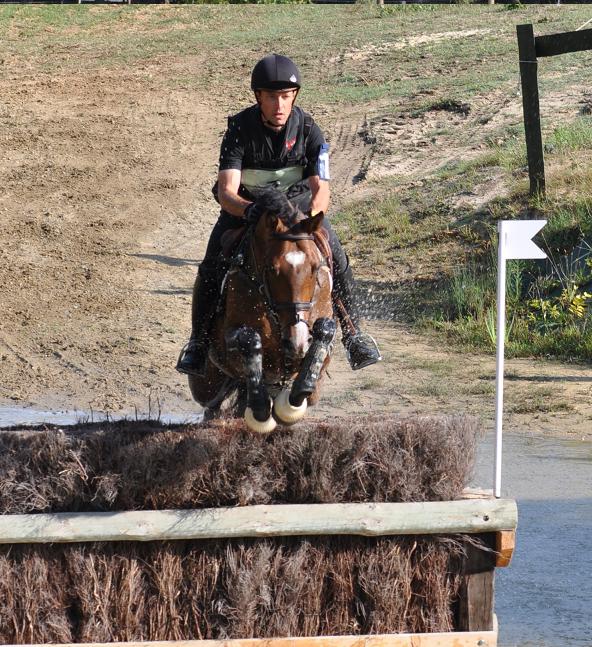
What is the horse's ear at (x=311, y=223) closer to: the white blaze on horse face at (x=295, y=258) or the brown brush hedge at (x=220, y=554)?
the white blaze on horse face at (x=295, y=258)

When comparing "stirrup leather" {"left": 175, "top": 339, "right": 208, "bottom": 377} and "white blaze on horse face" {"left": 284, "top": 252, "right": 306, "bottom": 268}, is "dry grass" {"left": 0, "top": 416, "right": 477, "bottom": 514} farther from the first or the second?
"stirrup leather" {"left": 175, "top": 339, "right": 208, "bottom": 377}

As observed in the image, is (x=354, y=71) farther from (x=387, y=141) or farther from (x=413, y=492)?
(x=413, y=492)

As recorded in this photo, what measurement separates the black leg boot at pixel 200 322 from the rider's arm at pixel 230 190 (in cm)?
52

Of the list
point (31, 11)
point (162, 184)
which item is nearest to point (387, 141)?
point (162, 184)

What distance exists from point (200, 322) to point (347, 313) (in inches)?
32.9

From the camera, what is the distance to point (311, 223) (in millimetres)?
5699

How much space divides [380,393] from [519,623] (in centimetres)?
494

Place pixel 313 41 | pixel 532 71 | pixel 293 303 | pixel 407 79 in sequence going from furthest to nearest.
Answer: pixel 313 41 → pixel 407 79 → pixel 532 71 → pixel 293 303

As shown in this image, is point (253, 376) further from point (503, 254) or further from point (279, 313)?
point (503, 254)

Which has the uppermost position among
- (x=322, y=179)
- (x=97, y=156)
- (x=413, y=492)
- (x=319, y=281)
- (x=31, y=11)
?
(x=31, y=11)

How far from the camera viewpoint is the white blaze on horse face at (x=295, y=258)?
558cm

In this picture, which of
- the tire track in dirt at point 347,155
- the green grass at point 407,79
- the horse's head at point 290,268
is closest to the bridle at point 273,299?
the horse's head at point 290,268

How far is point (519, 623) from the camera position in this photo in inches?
235

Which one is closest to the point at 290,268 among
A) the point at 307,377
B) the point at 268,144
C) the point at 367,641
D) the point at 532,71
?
the point at 307,377
